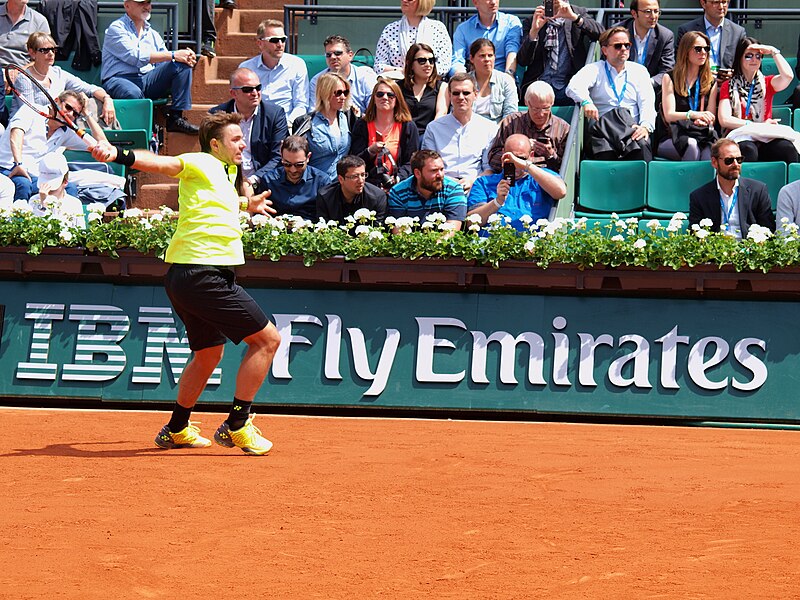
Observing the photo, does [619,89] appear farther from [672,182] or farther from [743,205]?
[743,205]

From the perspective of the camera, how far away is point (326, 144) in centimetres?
1254

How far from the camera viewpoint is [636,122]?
42.8 ft

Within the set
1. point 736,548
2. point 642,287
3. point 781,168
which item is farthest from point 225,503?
point 781,168

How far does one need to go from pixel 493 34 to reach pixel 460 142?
8.63ft

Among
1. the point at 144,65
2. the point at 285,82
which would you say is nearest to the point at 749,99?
the point at 285,82

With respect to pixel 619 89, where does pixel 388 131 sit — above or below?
below

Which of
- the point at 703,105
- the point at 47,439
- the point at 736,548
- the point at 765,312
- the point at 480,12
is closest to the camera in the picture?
the point at 736,548

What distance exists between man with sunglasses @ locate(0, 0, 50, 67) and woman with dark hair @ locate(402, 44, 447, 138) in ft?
15.2

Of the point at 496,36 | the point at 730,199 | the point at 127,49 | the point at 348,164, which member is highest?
the point at 496,36

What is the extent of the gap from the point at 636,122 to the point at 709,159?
2.88 ft

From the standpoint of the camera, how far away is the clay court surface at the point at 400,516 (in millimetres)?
4895

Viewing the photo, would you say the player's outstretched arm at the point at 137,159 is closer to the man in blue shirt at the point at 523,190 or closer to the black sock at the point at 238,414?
the black sock at the point at 238,414

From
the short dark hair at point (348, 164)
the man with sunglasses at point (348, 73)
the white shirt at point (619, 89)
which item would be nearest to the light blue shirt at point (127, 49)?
the man with sunglasses at point (348, 73)

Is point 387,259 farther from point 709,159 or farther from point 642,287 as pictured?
point 709,159
